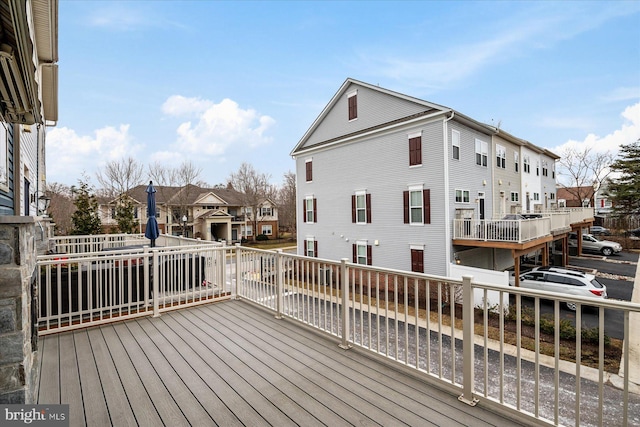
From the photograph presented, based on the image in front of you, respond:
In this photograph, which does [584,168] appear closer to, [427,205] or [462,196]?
[462,196]

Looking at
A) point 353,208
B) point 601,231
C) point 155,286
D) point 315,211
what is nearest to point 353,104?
point 353,208

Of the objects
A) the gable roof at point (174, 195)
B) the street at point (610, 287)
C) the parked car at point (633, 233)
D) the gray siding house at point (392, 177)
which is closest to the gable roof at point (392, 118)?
the gray siding house at point (392, 177)

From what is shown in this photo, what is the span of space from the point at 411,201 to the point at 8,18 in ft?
37.6

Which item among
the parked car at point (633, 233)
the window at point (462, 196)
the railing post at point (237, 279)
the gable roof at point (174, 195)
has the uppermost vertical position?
the gable roof at point (174, 195)

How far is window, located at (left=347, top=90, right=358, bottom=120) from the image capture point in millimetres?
13590

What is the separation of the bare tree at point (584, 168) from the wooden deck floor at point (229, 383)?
122 feet

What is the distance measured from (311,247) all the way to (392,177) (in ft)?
19.6

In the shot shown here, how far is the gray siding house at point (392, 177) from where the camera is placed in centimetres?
1098

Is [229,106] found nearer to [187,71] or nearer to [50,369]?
[187,71]

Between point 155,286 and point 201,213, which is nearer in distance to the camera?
point 155,286

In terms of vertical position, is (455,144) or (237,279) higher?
(455,144)

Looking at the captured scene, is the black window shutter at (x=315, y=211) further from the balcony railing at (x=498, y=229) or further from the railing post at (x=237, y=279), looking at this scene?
the railing post at (x=237, y=279)

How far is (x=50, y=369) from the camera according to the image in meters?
2.88

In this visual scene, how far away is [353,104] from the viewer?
13.7m
